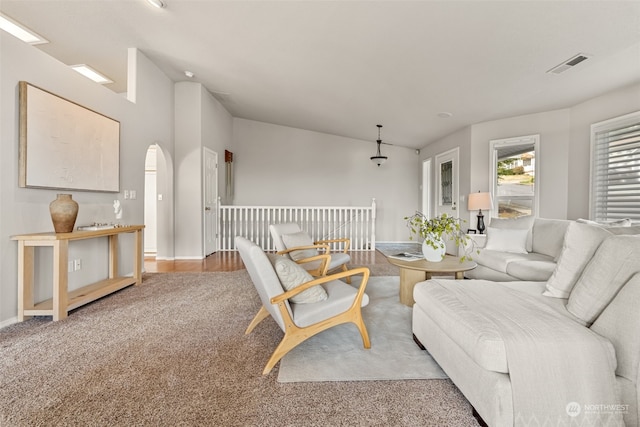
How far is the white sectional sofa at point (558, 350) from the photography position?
1.21m

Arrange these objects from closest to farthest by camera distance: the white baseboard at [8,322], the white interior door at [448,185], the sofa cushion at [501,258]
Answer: the white baseboard at [8,322] < the sofa cushion at [501,258] < the white interior door at [448,185]

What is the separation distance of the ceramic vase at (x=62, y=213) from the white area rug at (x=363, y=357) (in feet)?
8.08

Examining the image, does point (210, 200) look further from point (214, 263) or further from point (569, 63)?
point (569, 63)

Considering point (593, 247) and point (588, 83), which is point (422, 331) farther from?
point (588, 83)

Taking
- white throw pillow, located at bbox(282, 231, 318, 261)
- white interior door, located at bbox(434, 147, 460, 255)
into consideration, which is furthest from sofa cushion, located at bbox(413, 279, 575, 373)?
white interior door, located at bbox(434, 147, 460, 255)

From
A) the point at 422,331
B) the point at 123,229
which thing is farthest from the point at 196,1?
the point at 422,331

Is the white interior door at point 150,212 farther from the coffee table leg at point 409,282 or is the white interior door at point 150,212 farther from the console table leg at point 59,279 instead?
the coffee table leg at point 409,282

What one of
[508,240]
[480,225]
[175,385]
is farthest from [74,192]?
[480,225]

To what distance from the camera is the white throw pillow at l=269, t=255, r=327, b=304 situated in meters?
1.92

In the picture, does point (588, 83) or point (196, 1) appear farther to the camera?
point (588, 83)

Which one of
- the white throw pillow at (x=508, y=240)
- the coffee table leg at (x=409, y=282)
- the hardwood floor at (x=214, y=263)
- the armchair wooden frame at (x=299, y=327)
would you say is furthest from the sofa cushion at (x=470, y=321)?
the hardwood floor at (x=214, y=263)

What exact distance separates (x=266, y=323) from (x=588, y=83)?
192 inches

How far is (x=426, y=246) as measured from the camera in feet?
10.0

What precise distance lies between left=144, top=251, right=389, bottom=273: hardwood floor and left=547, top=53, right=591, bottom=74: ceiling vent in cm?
352
